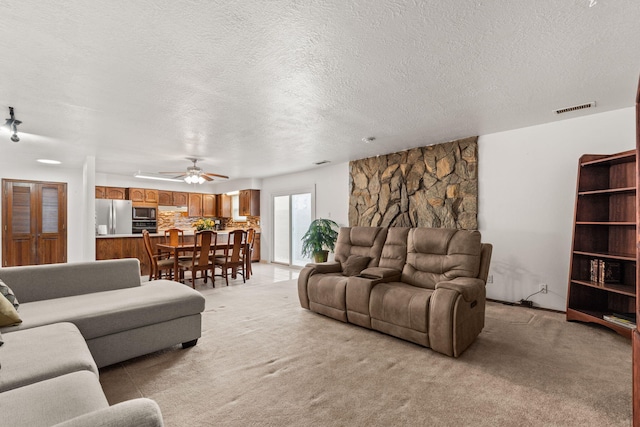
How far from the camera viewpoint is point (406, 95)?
9.47 ft

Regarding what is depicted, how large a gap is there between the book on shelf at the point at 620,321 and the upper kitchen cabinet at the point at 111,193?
9.33m

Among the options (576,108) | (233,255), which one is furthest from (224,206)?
(576,108)

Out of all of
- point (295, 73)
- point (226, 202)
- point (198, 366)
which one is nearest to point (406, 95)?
point (295, 73)

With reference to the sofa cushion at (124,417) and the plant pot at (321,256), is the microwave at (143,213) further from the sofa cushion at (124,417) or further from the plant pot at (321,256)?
the sofa cushion at (124,417)

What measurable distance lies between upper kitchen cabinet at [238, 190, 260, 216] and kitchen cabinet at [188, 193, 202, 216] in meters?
1.51

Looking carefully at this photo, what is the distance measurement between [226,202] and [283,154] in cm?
456

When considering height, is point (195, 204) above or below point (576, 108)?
below

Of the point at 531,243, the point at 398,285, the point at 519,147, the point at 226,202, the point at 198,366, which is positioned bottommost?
the point at 198,366

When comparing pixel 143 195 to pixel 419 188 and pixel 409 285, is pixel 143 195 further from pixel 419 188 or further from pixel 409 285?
Result: pixel 409 285

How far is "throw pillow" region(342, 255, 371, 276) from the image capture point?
373 cm

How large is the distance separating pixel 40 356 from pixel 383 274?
2.73 meters

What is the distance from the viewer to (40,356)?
1.60 meters

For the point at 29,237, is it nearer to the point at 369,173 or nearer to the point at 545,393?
the point at 369,173

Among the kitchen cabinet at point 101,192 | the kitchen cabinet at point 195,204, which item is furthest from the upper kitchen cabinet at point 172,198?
the kitchen cabinet at point 101,192
